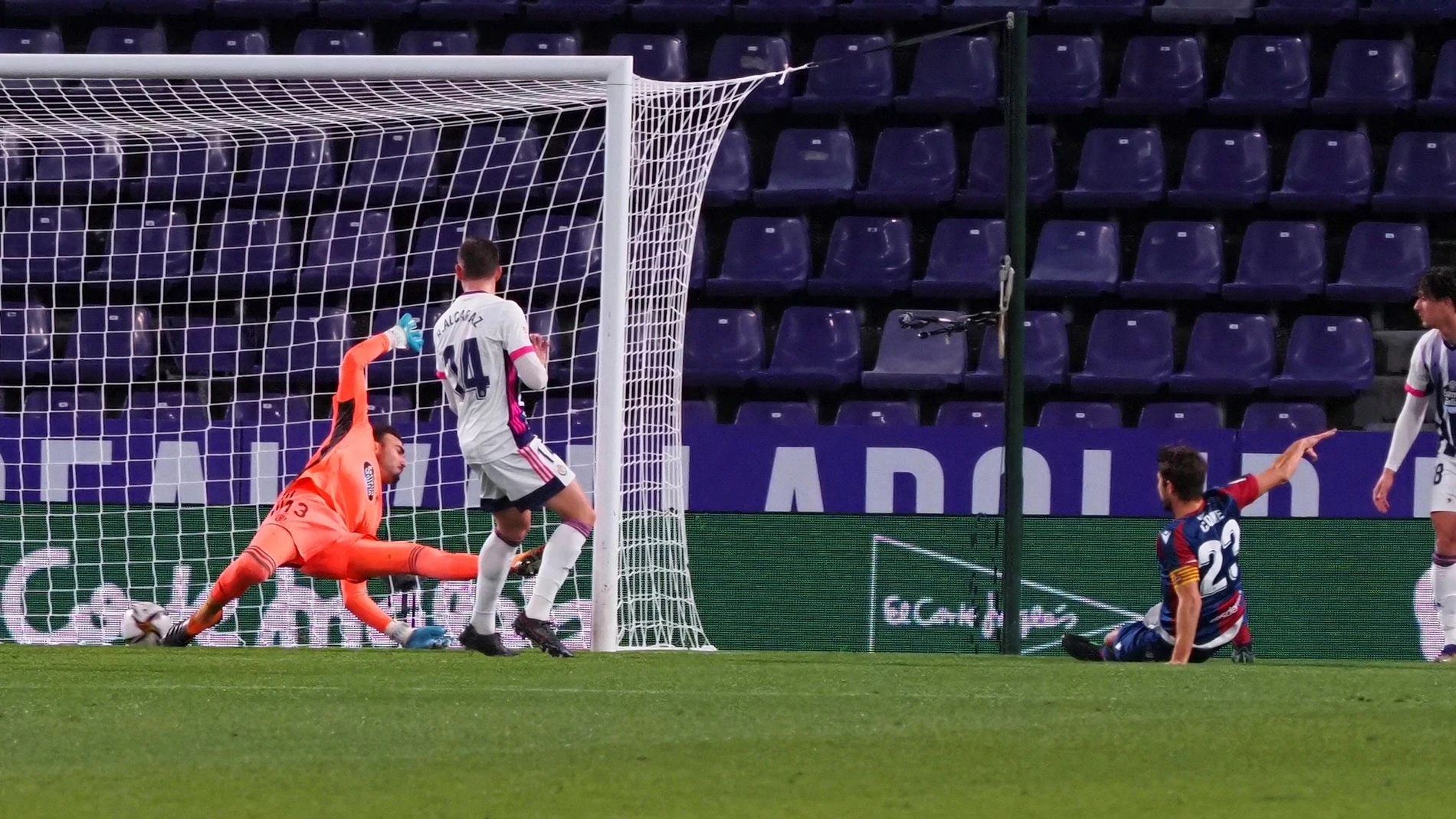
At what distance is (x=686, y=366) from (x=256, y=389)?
7.98ft

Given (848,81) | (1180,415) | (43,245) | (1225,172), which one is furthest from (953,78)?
(43,245)

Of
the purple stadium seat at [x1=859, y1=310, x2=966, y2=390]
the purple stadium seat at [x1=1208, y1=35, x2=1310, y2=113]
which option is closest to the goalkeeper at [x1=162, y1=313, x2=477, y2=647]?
the purple stadium seat at [x1=859, y1=310, x2=966, y2=390]

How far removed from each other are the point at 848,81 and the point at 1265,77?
264 cm

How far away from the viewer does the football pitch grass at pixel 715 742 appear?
3738 mm

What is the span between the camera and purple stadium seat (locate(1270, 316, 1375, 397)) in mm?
11492

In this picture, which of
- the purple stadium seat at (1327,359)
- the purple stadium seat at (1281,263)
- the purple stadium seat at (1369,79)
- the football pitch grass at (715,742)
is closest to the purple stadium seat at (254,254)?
the football pitch grass at (715,742)

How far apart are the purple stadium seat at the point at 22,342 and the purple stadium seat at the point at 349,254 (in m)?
1.47

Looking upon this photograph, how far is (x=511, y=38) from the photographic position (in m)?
13.2

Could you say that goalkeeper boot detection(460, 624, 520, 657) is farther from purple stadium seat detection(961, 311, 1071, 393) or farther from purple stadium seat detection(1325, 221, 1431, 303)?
purple stadium seat detection(1325, 221, 1431, 303)

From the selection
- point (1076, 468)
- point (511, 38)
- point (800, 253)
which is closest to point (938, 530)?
point (1076, 468)

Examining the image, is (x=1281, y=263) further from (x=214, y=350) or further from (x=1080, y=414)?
(x=214, y=350)

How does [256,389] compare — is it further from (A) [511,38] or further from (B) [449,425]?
(A) [511,38]

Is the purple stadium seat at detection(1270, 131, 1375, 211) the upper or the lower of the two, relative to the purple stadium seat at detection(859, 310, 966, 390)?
upper

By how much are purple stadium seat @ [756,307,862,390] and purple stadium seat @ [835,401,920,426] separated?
0.77ft
